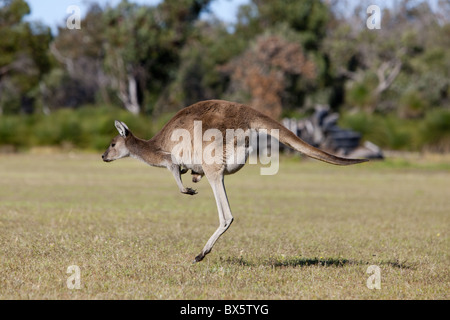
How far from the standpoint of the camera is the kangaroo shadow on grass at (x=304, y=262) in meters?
7.98

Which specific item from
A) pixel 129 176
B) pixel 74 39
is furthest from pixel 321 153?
pixel 74 39

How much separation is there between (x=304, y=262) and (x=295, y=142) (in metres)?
1.84

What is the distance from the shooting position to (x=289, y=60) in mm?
47156

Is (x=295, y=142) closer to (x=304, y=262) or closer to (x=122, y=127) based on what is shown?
(x=304, y=262)

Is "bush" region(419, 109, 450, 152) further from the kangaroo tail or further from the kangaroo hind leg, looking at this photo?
the kangaroo hind leg

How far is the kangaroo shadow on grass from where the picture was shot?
26.2ft

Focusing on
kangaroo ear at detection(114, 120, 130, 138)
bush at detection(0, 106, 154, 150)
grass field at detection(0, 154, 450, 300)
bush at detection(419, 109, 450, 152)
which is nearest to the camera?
grass field at detection(0, 154, 450, 300)

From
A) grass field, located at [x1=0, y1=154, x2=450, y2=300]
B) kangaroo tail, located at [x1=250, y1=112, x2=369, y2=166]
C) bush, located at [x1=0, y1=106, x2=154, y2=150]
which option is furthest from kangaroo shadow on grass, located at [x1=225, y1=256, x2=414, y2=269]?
bush, located at [x1=0, y1=106, x2=154, y2=150]

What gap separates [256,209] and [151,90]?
4043 centimetres

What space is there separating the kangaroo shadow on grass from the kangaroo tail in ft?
5.08

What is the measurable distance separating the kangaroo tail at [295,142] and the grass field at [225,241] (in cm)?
122

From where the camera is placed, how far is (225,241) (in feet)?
33.5

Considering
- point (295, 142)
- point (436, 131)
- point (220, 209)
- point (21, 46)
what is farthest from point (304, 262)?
point (21, 46)

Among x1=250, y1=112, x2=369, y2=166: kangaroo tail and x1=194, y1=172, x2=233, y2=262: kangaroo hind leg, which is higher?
x1=250, y1=112, x2=369, y2=166: kangaroo tail
